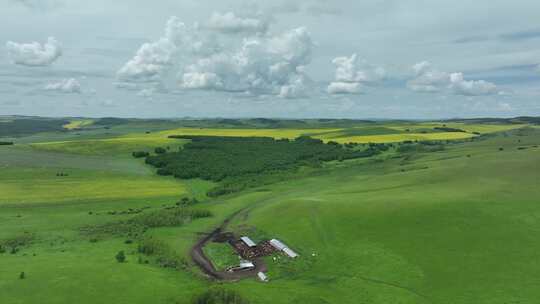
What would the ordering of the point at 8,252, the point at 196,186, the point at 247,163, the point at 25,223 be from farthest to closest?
the point at 247,163
the point at 196,186
the point at 25,223
the point at 8,252

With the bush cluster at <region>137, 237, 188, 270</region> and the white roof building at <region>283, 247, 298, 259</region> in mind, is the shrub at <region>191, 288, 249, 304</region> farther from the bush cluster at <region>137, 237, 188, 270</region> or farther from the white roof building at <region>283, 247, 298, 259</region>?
the white roof building at <region>283, 247, 298, 259</region>

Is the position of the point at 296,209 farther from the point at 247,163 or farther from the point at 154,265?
the point at 247,163

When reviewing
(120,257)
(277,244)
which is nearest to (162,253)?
(120,257)

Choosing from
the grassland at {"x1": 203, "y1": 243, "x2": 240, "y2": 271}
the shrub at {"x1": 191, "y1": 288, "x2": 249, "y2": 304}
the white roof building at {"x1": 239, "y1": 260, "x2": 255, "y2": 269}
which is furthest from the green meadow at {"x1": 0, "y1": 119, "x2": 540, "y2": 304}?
the white roof building at {"x1": 239, "y1": 260, "x2": 255, "y2": 269}

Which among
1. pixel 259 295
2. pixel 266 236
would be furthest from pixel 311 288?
pixel 266 236

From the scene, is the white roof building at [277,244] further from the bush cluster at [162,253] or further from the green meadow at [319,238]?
the bush cluster at [162,253]

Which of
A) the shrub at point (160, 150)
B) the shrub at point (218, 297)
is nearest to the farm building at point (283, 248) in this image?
the shrub at point (218, 297)

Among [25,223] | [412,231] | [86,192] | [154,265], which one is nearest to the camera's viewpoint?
[154,265]

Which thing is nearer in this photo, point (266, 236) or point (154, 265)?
point (154, 265)
